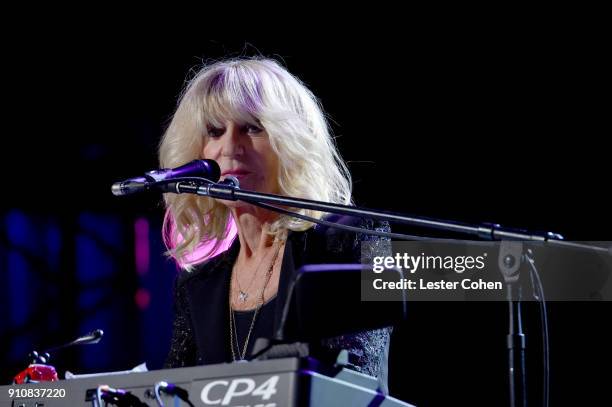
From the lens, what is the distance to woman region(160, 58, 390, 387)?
2.40 meters

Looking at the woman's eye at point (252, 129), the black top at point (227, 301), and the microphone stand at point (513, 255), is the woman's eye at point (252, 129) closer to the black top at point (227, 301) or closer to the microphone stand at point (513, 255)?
the black top at point (227, 301)

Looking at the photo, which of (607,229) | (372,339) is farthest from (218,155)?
(607,229)

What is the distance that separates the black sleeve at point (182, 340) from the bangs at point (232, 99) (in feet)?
1.95

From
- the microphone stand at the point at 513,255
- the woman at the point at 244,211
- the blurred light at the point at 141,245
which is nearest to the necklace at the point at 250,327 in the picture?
the woman at the point at 244,211

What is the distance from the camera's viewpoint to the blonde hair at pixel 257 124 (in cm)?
253

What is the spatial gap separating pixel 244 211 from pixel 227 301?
0.29m

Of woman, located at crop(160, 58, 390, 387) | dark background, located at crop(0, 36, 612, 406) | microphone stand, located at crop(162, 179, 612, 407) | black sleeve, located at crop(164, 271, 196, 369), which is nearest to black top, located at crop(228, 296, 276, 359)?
woman, located at crop(160, 58, 390, 387)

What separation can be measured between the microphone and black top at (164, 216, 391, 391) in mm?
438

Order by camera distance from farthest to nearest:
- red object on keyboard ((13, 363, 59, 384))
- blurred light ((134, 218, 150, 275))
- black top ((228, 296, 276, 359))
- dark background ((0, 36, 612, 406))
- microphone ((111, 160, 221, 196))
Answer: blurred light ((134, 218, 150, 275)) < dark background ((0, 36, 612, 406)) < black top ((228, 296, 276, 359)) < red object on keyboard ((13, 363, 59, 384)) < microphone ((111, 160, 221, 196))

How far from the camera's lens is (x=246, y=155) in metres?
2.49

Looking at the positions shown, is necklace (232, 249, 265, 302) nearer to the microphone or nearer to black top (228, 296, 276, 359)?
black top (228, 296, 276, 359)

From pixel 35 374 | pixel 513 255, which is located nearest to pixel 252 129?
pixel 35 374

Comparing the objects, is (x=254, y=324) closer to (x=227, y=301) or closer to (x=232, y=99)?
(x=227, y=301)

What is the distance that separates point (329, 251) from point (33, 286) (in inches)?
169
